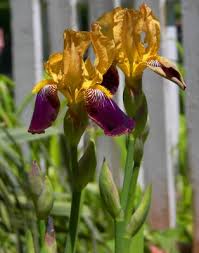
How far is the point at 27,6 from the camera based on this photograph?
273 centimetres

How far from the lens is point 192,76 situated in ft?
Result: 7.41

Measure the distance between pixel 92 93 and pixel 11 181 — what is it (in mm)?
740

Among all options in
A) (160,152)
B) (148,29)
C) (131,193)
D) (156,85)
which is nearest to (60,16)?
(156,85)

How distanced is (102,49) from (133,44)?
0.07 meters

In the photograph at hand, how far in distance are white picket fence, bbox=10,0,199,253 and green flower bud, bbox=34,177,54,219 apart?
144 centimetres

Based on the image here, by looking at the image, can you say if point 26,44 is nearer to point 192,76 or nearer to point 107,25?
point 192,76

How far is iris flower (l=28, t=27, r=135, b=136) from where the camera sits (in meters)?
0.85

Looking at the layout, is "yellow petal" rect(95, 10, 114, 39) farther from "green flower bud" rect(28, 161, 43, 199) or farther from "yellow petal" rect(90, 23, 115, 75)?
"green flower bud" rect(28, 161, 43, 199)

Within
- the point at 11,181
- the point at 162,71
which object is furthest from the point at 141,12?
the point at 11,181

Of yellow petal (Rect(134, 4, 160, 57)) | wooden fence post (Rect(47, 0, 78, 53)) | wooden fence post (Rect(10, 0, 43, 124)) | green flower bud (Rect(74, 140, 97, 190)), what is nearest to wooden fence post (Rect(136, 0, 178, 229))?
wooden fence post (Rect(47, 0, 78, 53))

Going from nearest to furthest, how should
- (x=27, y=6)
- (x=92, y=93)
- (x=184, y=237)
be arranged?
(x=92, y=93)
(x=184, y=237)
(x=27, y=6)

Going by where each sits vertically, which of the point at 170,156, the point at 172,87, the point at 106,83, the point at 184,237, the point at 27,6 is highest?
the point at 106,83

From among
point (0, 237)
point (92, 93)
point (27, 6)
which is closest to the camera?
point (92, 93)

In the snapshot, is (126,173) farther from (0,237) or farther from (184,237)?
(184,237)
